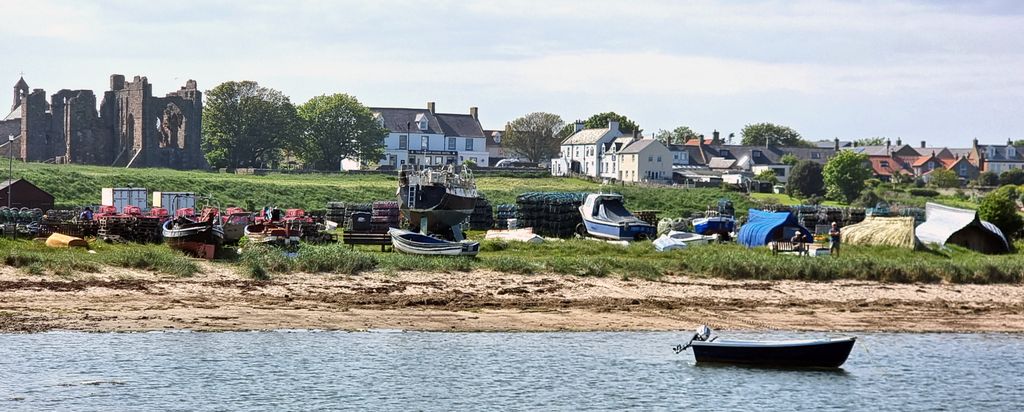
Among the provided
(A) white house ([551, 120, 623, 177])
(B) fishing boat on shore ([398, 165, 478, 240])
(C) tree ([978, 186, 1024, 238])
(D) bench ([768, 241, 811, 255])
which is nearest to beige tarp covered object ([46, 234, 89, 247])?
(B) fishing boat on shore ([398, 165, 478, 240])

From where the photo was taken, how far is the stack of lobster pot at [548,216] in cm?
6300

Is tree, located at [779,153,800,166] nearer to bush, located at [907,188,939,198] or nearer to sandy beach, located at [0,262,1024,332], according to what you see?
bush, located at [907,188,939,198]

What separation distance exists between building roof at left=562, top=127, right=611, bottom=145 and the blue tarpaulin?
88575 millimetres

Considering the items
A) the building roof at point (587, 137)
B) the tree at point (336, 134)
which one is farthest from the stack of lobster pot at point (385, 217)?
the building roof at point (587, 137)

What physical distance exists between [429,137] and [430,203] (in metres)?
89.6

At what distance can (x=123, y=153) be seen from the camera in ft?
388

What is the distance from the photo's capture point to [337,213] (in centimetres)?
6912

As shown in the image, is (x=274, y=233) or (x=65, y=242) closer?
(x=65, y=242)

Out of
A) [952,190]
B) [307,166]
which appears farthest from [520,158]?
[952,190]

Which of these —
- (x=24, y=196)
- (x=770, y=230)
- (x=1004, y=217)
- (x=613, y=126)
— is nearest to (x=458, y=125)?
(x=613, y=126)

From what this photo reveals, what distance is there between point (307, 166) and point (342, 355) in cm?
9686

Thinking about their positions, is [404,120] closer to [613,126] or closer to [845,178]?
[613,126]

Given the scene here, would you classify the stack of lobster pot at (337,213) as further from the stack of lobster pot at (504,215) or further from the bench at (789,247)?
the bench at (789,247)

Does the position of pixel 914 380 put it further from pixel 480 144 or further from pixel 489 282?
pixel 480 144
